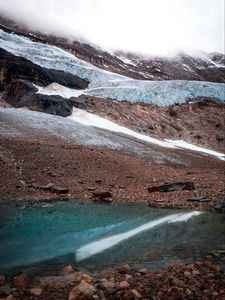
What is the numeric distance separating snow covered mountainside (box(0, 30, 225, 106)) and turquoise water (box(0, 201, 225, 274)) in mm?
48702

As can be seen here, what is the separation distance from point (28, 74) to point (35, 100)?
1492 cm

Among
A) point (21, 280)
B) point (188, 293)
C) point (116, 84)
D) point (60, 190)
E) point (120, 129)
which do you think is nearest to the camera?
point (188, 293)

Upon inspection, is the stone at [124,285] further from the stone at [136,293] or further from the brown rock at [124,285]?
the stone at [136,293]

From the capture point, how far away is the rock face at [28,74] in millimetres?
63438

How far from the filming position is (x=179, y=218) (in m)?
16.2

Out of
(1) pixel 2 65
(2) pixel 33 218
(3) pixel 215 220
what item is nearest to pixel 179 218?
(3) pixel 215 220

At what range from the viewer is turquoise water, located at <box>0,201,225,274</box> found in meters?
9.95

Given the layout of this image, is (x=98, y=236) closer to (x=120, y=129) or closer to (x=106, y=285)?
(x=106, y=285)

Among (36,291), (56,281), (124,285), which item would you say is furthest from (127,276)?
(36,291)

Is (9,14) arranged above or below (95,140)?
above

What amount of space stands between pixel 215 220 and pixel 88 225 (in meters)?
5.76

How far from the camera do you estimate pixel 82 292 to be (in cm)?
704

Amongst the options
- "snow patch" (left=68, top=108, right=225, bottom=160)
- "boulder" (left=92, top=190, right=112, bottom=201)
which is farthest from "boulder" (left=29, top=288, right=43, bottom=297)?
"snow patch" (left=68, top=108, right=225, bottom=160)

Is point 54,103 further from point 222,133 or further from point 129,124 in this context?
point 222,133
